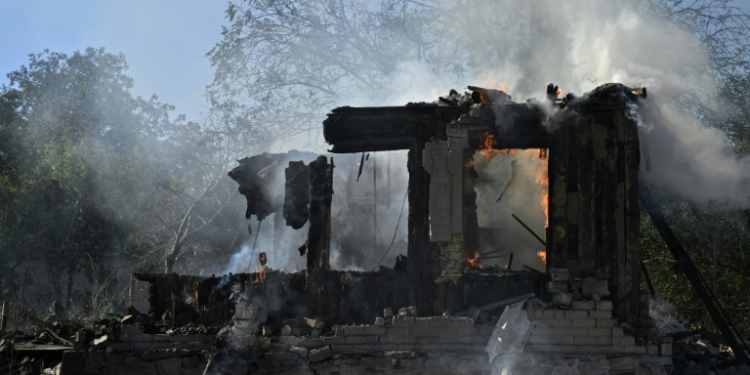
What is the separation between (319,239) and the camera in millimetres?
14695

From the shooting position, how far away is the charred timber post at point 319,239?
14516mm

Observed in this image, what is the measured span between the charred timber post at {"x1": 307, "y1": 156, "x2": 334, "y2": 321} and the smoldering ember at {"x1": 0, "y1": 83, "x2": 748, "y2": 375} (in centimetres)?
2

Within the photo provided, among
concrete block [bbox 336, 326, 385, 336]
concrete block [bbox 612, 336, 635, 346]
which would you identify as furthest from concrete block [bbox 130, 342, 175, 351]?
concrete block [bbox 612, 336, 635, 346]

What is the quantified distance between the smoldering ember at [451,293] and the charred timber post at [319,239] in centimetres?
2

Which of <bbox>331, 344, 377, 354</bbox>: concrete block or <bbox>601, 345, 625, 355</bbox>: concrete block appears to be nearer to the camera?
<bbox>601, 345, 625, 355</bbox>: concrete block

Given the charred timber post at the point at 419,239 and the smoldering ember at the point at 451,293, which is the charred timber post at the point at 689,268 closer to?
the smoldering ember at the point at 451,293

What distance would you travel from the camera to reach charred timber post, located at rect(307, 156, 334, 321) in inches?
571

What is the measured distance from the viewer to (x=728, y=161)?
15.5 metres

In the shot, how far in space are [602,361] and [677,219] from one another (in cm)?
1119

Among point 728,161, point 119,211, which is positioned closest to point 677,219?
point 728,161

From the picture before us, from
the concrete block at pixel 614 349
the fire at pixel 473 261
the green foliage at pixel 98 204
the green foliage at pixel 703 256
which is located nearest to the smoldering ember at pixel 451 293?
the concrete block at pixel 614 349

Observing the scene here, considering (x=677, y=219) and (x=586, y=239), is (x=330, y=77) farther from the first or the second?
(x=586, y=239)

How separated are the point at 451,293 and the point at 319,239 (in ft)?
8.38

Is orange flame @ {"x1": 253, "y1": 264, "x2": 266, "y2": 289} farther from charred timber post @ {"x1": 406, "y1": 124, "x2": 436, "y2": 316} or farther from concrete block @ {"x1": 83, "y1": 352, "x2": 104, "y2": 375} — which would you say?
concrete block @ {"x1": 83, "y1": 352, "x2": 104, "y2": 375}
